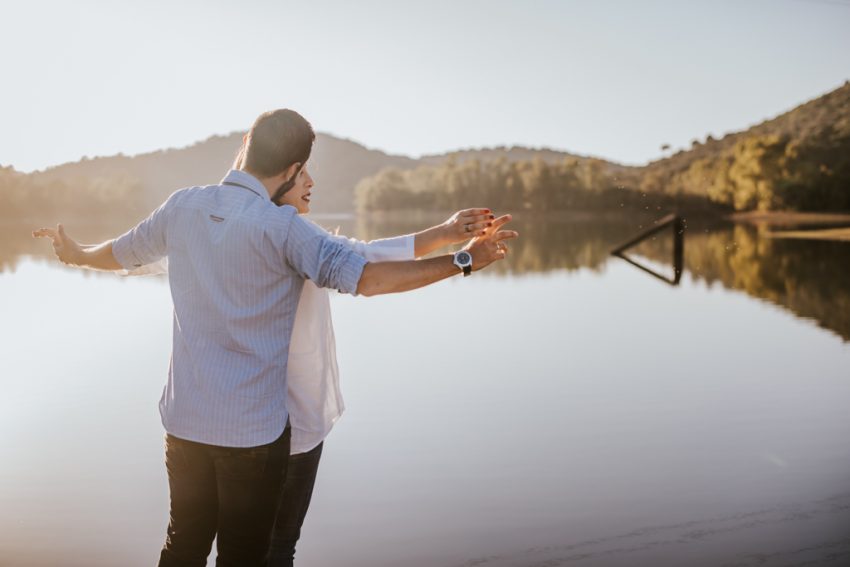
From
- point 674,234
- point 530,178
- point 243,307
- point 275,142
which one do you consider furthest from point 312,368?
point 530,178

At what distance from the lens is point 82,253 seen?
2.01 meters

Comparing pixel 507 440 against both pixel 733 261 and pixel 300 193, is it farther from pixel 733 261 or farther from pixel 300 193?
pixel 733 261

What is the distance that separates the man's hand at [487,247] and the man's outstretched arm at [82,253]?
884mm

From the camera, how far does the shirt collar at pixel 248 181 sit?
163 cm

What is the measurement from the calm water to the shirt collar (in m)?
2.60

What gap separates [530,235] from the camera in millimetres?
49375

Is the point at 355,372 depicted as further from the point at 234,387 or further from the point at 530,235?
the point at 530,235

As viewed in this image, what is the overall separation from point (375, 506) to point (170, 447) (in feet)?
10.0

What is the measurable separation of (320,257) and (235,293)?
20cm

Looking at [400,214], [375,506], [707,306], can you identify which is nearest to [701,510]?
[375,506]

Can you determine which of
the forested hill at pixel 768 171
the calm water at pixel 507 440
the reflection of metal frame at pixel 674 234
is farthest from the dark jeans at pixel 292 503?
the forested hill at pixel 768 171

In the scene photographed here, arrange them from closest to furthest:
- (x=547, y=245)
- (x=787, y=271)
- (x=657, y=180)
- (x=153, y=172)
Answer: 1. (x=153, y=172)
2. (x=787, y=271)
3. (x=657, y=180)
4. (x=547, y=245)

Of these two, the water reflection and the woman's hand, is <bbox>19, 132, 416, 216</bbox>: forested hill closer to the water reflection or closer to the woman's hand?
the water reflection

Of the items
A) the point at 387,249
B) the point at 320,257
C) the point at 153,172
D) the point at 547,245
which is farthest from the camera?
the point at 547,245
